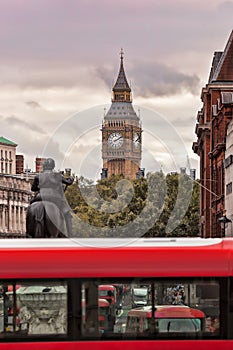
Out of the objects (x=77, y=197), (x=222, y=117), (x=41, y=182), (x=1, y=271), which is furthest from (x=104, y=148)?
(x=222, y=117)

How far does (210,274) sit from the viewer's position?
72.0ft

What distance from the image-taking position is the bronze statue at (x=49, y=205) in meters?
28.2

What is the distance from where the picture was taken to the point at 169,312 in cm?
2195

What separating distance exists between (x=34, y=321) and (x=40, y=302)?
389 mm

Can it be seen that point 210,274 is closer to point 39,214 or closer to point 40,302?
point 40,302

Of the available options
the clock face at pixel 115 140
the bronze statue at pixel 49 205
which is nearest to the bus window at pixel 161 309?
the clock face at pixel 115 140

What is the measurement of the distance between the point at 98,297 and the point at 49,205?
678cm

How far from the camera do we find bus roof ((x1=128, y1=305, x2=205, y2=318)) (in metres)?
21.8

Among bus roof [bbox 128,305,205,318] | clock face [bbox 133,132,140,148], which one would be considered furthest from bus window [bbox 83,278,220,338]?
clock face [bbox 133,132,140,148]

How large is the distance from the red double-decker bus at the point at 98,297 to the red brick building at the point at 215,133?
68241mm

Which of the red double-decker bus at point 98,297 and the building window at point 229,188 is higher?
the building window at point 229,188

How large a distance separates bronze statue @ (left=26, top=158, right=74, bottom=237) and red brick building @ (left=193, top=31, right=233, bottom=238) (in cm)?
6186

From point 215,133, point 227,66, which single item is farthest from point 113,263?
point 227,66

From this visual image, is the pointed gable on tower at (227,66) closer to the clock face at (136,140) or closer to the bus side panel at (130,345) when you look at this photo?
the clock face at (136,140)
